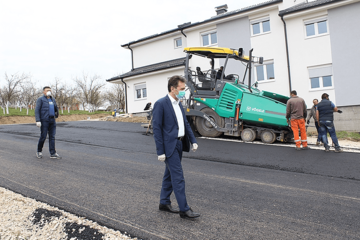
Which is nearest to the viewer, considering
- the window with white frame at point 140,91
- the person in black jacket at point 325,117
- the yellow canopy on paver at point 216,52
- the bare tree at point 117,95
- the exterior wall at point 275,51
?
the person in black jacket at point 325,117

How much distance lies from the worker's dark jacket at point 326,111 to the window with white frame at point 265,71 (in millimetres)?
8608

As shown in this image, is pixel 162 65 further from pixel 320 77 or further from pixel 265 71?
pixel 320 77

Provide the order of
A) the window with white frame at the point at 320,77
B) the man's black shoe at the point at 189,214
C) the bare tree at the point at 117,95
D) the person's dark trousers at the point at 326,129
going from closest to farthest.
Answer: the man's black shoe at the point at 189,214, the person's dark trousers at the point at 326,129, the window with white frame at the point at 320,77, the bare tree at the point at 117,95

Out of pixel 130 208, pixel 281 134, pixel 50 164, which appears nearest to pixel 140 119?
pixel 281 134

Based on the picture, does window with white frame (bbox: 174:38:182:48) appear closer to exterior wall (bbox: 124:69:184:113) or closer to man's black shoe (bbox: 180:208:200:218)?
exterior wall (bbox: 124:69:184:113)

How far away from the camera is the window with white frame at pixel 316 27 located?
16.4 meters

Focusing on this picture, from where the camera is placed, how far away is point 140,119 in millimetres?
20766

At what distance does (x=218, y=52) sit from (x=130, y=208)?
26.4ft

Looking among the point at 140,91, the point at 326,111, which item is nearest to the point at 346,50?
the point at 326,111

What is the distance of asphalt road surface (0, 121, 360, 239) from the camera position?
133 inches

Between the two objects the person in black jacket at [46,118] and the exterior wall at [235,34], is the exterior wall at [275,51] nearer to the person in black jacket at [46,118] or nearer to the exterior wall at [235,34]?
the exterior wall at [235,34]

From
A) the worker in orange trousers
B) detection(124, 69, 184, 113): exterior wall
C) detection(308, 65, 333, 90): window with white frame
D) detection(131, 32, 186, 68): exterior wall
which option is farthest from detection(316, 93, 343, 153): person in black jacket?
detection(131, 32, 186, 68): exterior wall

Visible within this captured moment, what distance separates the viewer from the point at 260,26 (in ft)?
59.9

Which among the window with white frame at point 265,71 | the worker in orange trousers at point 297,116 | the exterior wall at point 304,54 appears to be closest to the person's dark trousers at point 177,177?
the worker in orange trousers at point 297,116
